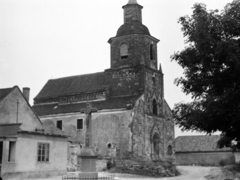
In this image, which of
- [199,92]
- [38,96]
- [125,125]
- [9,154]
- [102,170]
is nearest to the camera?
[199,92]

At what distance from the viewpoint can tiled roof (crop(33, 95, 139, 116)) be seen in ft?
118

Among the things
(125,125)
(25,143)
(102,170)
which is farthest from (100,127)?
(25,143)

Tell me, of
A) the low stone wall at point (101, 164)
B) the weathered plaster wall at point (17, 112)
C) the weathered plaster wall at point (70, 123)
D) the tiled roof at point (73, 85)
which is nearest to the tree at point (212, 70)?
the weathered plaster wall at point (17, 112)

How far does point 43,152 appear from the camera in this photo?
25188mm

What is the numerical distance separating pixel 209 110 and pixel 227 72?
5.99 feet

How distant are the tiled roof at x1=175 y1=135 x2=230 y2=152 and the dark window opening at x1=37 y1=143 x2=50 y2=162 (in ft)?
108

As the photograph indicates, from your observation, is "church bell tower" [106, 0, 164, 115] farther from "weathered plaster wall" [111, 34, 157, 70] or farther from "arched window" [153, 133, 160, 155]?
"arched window" [153, 133, 160, 155]

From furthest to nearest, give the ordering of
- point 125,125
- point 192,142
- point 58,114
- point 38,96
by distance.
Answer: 1. point 192,142
2. point 38,96
3. point 58,114
4. point 125,125

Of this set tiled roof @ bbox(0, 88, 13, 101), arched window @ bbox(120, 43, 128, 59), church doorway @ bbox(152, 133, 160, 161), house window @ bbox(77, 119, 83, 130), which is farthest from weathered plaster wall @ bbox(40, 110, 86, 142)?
tiled roof @ bbox(0, 88, 13, 101)

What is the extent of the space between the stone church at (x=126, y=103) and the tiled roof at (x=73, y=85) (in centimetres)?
16

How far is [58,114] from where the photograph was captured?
39688mm

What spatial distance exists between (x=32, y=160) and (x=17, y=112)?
218 inches

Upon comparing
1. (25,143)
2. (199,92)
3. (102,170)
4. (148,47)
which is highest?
(148,47)

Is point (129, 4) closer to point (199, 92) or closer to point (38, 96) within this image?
point (38, 96)
